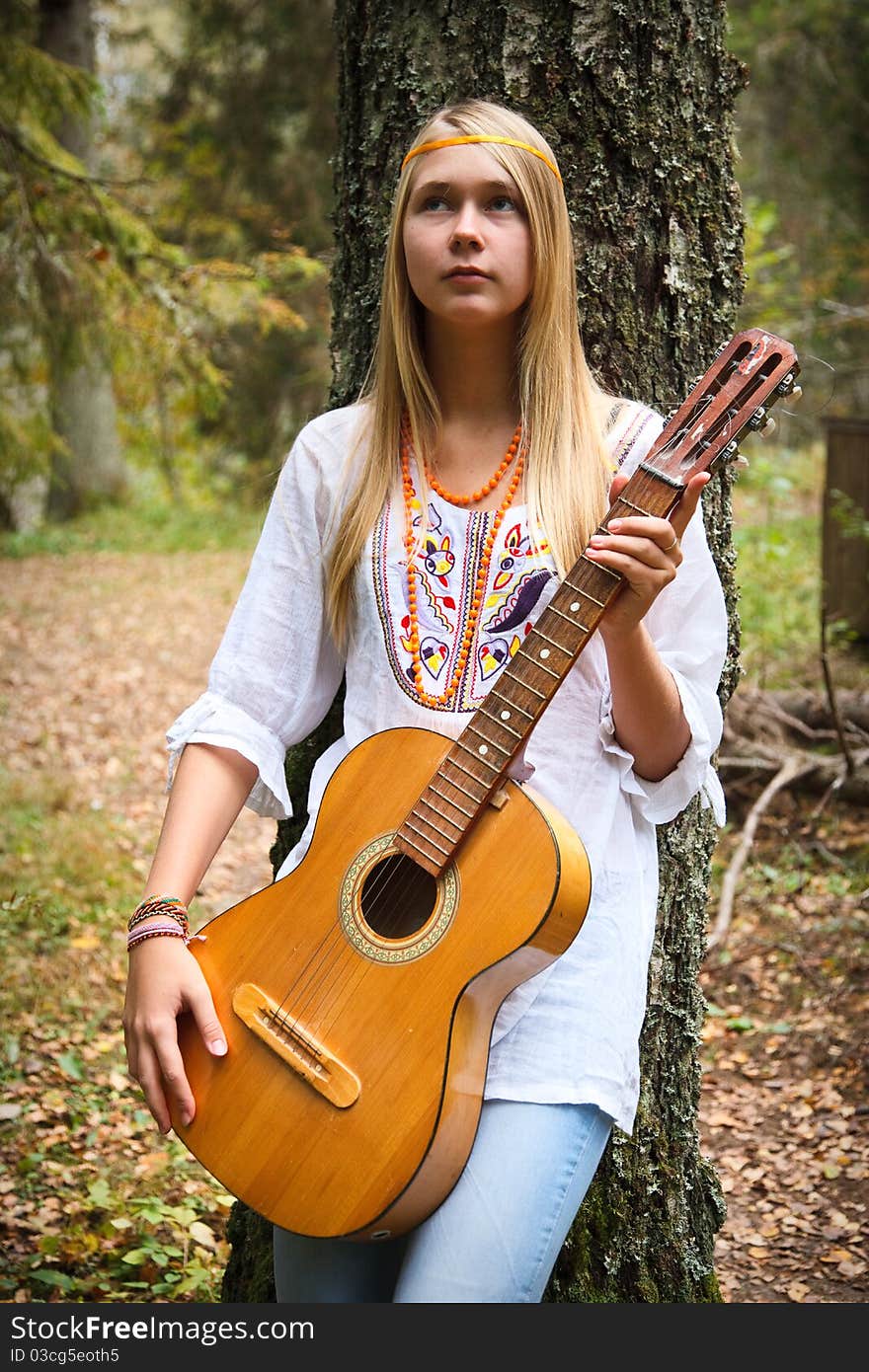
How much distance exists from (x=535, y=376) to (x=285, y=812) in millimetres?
809

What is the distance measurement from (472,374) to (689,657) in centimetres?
59

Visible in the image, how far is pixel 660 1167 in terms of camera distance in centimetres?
238

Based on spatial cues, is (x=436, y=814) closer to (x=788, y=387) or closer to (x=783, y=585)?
(x=788, y=387)

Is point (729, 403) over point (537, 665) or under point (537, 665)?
over

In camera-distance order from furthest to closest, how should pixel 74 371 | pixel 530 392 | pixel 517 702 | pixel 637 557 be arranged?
pixel 74 371 < pixel 530 392 < pixel 517 702 < pixel 637 557

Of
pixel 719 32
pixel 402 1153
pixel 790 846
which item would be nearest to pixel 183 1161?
pixel 402 1153

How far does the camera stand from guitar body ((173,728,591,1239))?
5.40 ft

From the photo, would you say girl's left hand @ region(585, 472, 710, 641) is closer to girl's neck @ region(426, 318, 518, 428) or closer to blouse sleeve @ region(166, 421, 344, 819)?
girl's neck @ region(426, 318, 518, 428)

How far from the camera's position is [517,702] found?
5.72 ft

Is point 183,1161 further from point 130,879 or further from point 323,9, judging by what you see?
point 323,9

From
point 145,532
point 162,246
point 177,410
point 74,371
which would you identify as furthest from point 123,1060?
point 145,532

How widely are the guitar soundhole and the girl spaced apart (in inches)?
6.3

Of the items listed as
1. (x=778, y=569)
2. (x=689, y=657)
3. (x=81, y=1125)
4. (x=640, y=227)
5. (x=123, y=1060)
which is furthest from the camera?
(x=778, y=569)

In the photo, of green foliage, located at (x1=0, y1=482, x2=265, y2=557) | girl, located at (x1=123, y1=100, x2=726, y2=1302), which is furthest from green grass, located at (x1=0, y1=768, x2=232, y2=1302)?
green foliage, located at (x1=0, y1=482, x2=265, y2=557)
